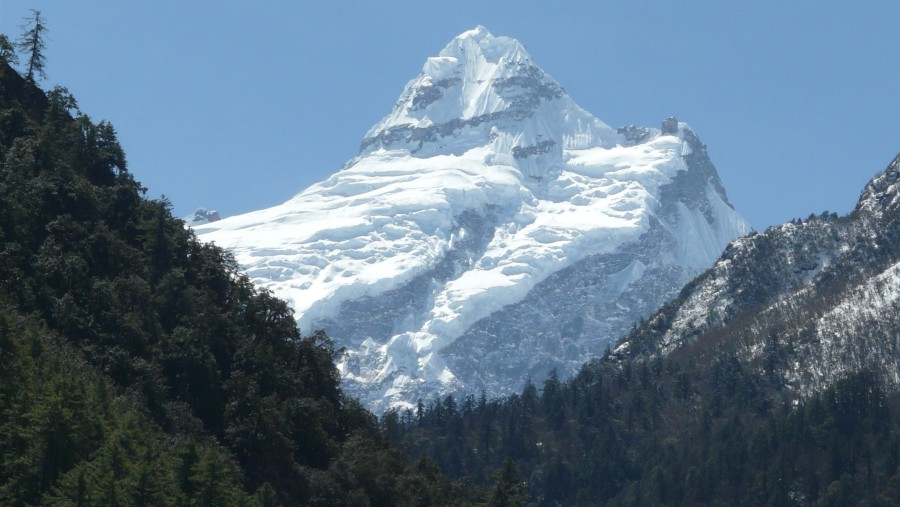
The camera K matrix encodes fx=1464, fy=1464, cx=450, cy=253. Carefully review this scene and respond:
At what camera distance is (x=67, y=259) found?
110 metres

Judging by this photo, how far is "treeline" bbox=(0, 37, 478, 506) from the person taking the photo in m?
83.4

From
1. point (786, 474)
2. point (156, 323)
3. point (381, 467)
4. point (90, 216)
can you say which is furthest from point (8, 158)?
point (786, 474)

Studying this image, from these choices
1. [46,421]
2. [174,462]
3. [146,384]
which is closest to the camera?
[46,421]

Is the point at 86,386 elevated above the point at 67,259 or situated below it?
below

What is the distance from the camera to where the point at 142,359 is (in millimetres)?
107375

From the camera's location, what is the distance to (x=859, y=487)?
193500 mm

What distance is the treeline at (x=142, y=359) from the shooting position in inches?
3282

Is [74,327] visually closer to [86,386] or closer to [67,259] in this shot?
[67,259]

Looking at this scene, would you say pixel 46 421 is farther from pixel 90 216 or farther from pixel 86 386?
pixel 90 216

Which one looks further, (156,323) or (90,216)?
(90,216)

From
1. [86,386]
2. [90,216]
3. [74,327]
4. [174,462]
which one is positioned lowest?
[174,462]

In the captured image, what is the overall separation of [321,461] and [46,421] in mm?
35452

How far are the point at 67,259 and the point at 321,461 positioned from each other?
80.3 feet

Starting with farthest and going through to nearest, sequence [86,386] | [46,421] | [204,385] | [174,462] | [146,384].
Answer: [204,385] → [146,384] → [86,386] → [174,462] → [46,421]
